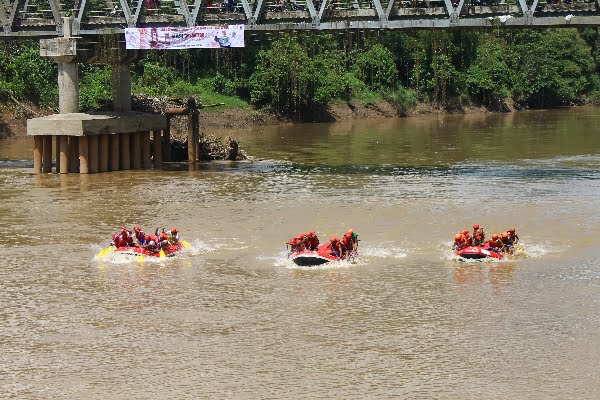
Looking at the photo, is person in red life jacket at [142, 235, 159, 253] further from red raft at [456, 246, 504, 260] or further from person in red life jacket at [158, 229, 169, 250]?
red raft at [456, 246, 504, 260]

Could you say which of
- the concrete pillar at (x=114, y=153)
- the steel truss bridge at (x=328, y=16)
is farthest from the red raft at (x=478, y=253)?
the concrete pillar at (x=114, y=153)

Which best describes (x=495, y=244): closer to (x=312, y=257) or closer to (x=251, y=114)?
(x=312, y=257)

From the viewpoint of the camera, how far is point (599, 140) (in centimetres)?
5984

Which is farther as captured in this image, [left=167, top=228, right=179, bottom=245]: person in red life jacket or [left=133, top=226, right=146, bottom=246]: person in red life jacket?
[left=167, top=228, right=179, bottom=245]: person in red life jacket

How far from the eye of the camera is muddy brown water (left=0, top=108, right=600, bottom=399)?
17.9 meters

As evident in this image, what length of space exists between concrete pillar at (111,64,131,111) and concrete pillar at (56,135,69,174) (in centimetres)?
487

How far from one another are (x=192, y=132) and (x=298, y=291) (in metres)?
24.6

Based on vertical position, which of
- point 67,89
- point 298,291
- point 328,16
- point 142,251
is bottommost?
point 298,291

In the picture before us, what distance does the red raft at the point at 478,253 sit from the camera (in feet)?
85.7

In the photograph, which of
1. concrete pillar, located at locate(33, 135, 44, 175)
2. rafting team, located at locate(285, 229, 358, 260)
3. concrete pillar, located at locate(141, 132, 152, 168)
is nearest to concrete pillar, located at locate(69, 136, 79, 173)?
concrete pillar, located at locate(33, 135, 44, 175)

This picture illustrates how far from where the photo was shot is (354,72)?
86.6 meters

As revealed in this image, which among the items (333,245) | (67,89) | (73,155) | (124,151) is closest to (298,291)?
(333,245)

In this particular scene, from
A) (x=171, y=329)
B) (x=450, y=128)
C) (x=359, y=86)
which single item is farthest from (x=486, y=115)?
(x=171, y=329)

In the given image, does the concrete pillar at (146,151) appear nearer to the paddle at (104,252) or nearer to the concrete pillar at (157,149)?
the concrete pillar at (157,149)
